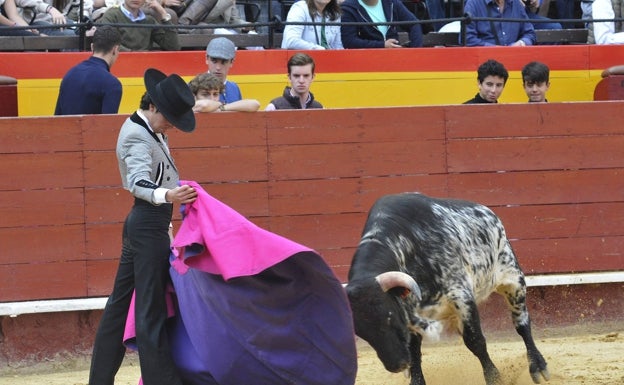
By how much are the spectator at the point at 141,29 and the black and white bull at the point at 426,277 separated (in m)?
2.56

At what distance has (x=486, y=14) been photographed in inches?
344

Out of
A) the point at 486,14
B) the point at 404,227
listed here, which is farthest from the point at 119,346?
the point at 486,14

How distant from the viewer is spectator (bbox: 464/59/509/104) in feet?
25.2

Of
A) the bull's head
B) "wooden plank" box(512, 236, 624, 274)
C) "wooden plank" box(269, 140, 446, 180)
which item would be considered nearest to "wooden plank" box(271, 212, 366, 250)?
"wooden plank" box(269, 140, 446, 180)

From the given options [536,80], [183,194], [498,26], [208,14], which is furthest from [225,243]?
[498,26]

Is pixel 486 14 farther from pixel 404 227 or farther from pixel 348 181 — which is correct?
pixel 404 227

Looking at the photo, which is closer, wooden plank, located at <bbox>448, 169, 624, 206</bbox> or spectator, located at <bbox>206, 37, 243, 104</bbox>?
spectator, located at <bbox>206, 37, 243, 104</bbox>

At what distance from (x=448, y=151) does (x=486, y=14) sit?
173 centimetres

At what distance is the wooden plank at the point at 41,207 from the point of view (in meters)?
6.73

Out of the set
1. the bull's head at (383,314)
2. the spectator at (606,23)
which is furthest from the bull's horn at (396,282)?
the spectator at (606,23)

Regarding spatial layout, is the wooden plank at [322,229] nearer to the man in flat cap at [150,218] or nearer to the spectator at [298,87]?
the spectator at [298,87]

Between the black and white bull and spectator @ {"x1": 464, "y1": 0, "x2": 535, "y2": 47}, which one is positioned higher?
spectator @ {"x1": 464, "y1": 0, "x2": 535, "y2": 47}

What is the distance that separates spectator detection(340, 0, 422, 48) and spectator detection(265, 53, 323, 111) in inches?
41.5

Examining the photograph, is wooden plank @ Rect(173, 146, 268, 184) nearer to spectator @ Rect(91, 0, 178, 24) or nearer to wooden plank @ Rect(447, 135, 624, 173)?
wooden plank @ Rect(447, 135, 624, 173)
